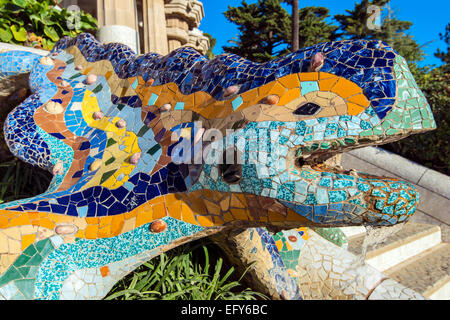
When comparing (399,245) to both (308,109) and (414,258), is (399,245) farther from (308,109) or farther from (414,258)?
(308,109)

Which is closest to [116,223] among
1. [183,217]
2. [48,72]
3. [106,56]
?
[183,217]

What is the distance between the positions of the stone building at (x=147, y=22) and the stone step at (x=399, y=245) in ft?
14.2

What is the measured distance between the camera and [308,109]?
166cm

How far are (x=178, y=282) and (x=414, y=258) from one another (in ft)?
11.2

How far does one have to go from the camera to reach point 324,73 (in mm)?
1688

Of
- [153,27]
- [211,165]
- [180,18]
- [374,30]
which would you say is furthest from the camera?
[374,30]

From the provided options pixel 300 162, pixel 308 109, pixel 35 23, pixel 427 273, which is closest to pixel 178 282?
pixel 300 162

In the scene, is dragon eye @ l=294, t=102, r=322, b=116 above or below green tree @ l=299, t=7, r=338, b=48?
below

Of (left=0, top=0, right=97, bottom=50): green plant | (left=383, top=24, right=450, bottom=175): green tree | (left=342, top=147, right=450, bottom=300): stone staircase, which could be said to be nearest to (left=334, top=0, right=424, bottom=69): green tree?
(left=383, top=24, right=450, bottom=175): green tree

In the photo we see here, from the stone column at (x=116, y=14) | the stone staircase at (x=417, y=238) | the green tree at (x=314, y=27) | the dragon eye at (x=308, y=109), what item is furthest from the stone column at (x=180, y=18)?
the green tree at (x=314, y=27)

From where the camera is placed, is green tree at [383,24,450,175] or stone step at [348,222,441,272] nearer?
stone step at [348,222,441,272]

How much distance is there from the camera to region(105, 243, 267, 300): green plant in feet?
7.14

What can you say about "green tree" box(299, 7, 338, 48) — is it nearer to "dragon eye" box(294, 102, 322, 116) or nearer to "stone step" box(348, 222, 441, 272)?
"stone step" box(348, 222, 441, 272)

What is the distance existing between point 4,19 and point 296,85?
15.2 ft
